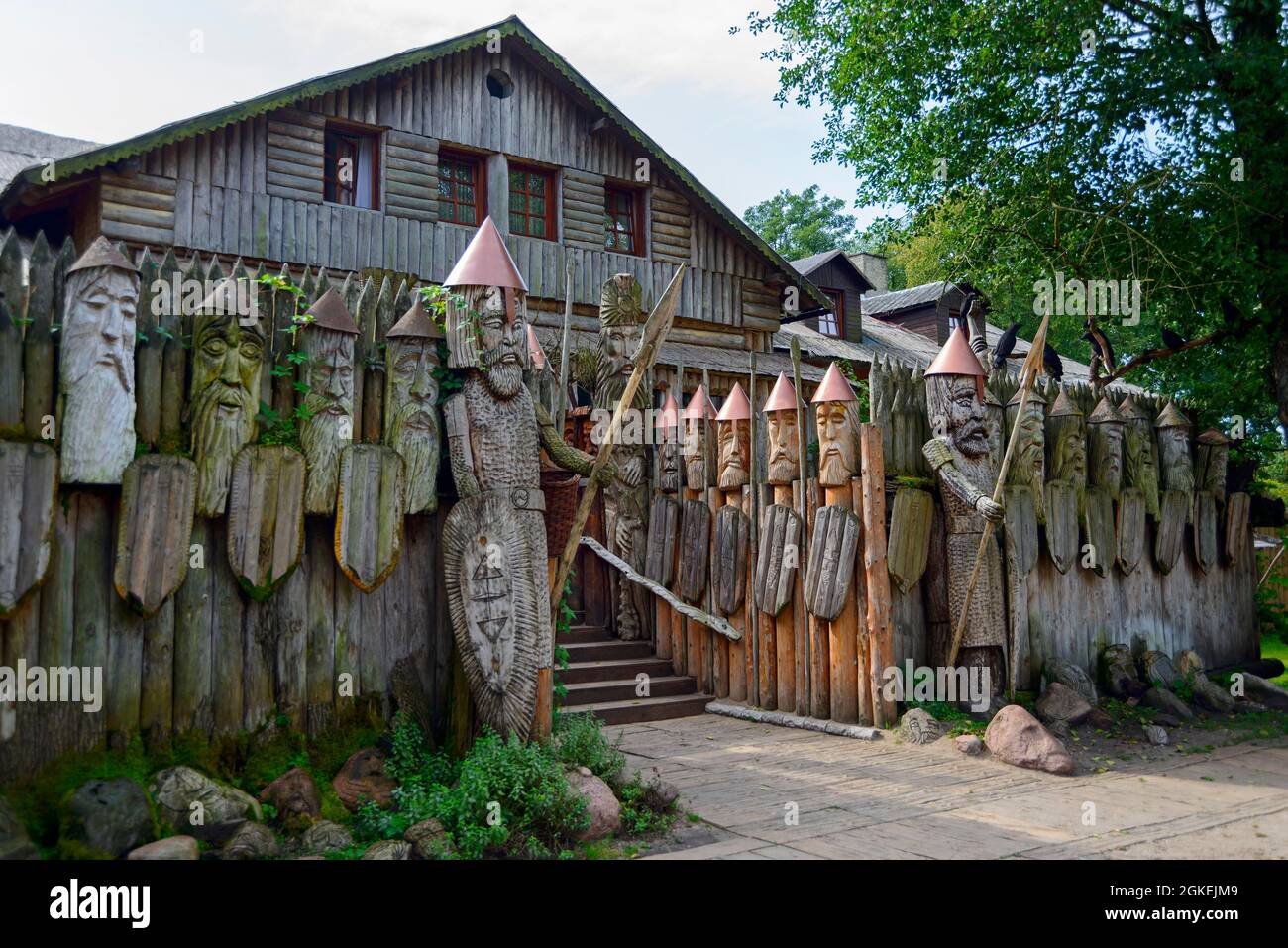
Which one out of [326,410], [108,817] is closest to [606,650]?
[326,410]

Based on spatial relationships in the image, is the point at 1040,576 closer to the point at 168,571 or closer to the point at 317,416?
the point at 317,416

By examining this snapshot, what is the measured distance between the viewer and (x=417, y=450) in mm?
5801

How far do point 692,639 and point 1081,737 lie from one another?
3.55 meters

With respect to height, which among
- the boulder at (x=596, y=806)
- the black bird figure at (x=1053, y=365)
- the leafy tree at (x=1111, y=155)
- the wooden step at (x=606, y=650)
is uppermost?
the leafy tree at (x=1111, y=155)

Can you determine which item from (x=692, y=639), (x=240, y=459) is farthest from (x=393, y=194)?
(x=240, y=459)

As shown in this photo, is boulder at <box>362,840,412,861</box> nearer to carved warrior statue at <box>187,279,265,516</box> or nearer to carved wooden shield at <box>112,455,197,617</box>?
carved wooden shield at <box>112,455,197,617</box>

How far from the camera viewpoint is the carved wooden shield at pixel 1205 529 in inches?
442

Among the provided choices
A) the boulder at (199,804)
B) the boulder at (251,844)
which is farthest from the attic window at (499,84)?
the boulder at (251,844)

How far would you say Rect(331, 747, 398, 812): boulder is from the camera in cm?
525

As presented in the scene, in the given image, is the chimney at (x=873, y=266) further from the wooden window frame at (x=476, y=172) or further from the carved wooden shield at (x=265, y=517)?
the carved wooden shield at (x=265, y=517)

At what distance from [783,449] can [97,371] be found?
582 centimetres

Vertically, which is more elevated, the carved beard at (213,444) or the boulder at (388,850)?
the carved beard at (213,444)

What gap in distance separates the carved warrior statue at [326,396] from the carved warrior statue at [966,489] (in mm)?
5063

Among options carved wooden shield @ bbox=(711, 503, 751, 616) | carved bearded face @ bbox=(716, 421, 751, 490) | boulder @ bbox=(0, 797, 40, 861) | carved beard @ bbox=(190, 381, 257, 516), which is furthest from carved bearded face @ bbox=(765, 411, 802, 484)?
boulder @ bbox=(0, 797, 40, 861)
